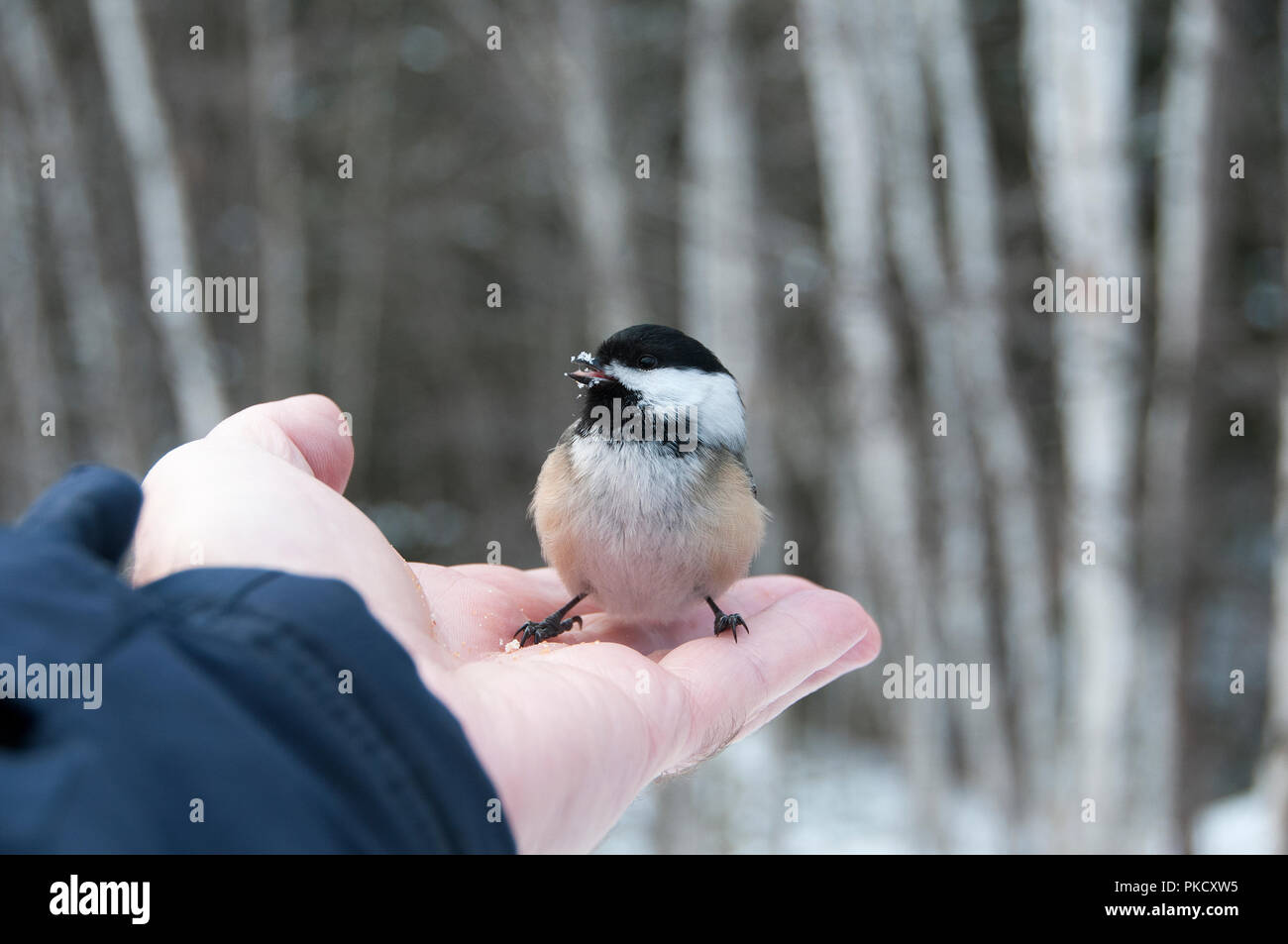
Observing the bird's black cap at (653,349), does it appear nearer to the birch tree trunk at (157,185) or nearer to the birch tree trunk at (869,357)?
the birch tree trunk at (869,357)

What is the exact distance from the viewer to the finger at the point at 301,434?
113cm

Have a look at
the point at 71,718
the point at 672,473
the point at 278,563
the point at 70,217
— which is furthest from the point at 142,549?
the point at 70,217

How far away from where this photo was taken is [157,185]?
126 inches

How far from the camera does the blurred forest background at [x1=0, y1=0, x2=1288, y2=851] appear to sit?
2049mm

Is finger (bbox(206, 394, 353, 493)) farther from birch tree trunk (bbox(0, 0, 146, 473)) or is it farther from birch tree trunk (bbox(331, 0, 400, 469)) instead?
birch tree trunk (bbox(331, 0, 400, 469))

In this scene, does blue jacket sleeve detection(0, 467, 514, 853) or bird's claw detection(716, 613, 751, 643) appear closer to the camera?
blue jacket sleeve detection(0, 467, 514, 853)

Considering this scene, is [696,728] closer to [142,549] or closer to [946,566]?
[142,549]

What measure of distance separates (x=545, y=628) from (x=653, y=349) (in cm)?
45

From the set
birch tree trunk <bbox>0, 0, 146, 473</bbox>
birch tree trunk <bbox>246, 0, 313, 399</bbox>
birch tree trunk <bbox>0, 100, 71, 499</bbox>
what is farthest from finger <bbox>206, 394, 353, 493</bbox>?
birch tree trunk <bbox>0, 100, 71, 499</bbox>

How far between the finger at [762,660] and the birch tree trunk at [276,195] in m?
3.34

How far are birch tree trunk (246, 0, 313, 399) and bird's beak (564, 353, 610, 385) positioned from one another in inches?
124

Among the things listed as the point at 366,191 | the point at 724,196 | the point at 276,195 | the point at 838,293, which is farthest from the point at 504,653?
the point at 366,191

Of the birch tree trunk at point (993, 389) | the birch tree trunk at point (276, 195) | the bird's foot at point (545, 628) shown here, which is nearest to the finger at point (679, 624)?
the bird's foot at point (545, 628)

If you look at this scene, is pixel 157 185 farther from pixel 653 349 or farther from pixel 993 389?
pixel 993 389
